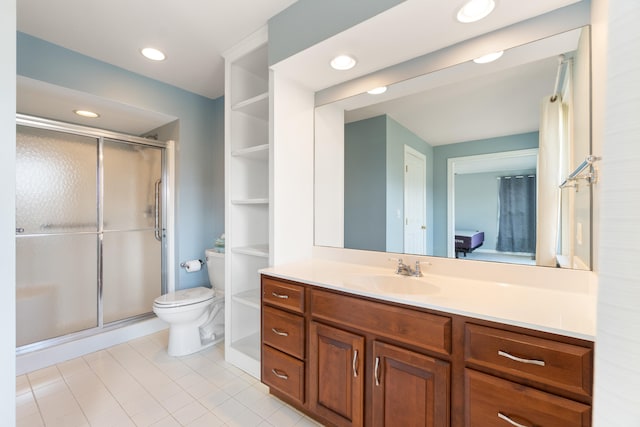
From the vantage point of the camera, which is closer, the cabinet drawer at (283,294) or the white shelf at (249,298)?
the cabinet drawer at (283,294)

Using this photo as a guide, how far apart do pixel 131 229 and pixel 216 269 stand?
1022mm

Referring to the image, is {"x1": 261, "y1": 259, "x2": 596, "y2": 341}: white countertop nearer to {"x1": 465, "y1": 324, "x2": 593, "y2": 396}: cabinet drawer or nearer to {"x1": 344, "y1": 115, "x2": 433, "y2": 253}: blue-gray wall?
{"x1": 465, "y1": 324, "x2": 593, "y2": 396}: cabinet drawer

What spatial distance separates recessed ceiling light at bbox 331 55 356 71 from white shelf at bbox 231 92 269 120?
51 centimetres

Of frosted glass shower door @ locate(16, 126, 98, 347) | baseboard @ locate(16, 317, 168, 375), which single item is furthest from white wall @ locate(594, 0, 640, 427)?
frosted glass shower door @ locate(16, 126, 98, 347)

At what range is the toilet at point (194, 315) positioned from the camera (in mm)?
2070

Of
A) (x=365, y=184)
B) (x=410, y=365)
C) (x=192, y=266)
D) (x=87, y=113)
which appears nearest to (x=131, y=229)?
(x=192, y=266)

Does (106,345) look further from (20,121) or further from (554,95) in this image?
(554,95)

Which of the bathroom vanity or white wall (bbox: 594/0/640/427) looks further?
the bathroom vanity

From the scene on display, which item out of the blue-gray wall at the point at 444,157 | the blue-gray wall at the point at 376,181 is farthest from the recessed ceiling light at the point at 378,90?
the blue-gray wall at the point at 444,157

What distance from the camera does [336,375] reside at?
4.32ft

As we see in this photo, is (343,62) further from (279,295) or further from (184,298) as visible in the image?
(184,298)

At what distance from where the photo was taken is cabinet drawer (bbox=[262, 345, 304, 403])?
57.4 inches

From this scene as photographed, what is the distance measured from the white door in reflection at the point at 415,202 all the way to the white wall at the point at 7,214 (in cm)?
178

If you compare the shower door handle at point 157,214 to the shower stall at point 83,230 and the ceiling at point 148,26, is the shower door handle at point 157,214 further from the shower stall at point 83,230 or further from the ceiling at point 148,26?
the ceiling at point 148,26
